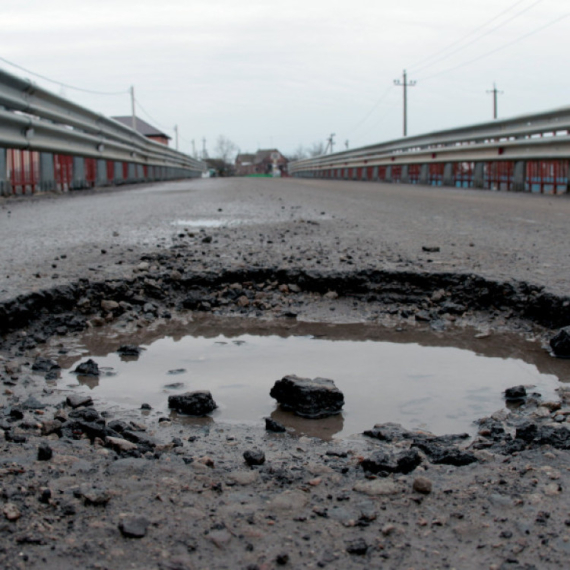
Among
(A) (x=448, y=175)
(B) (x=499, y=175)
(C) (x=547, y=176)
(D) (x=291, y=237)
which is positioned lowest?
(D) (x=291, y=237)

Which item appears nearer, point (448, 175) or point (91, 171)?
point (91, 171)

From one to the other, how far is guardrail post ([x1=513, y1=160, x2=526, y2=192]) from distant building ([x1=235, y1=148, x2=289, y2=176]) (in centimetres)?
11255

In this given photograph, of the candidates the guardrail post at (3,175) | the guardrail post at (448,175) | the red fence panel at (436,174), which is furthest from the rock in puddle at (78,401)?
the red fence panel at (436,174)

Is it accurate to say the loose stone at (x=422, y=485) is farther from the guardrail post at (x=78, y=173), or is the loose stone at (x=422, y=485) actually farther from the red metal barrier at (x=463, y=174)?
the red metal barrier at (x=463, y=174)

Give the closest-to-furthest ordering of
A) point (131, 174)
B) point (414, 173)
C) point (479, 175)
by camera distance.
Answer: point (479, 175) < point (131, 174) < point (414, 173)

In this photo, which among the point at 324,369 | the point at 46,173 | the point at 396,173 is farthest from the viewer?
the point at 396,173

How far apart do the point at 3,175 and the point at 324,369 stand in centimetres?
650

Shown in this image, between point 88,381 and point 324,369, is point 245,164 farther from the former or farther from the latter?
point 88,381

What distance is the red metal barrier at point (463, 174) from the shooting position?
1323 cm

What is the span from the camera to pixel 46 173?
956cm

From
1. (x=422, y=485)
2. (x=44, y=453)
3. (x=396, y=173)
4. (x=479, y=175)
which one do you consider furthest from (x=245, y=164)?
(x=422, y=485)

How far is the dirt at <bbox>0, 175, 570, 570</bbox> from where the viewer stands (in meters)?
1.24

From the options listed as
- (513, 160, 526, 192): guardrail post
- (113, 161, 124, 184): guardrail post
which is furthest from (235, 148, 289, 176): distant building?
(513, 160, 526, 192): guardrail post

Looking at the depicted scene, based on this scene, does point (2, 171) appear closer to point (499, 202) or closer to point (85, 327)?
point (85, 327)
